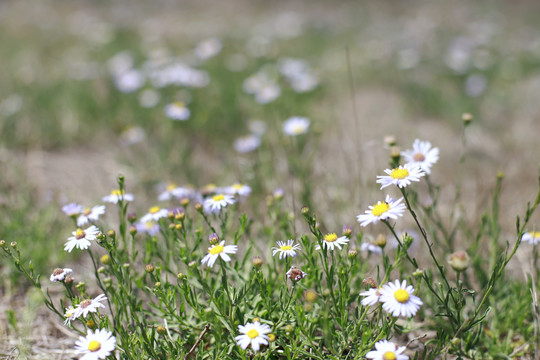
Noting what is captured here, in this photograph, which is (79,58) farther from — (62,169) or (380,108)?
(380,108)

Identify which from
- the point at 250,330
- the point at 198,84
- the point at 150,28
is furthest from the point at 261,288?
the point at 150,28

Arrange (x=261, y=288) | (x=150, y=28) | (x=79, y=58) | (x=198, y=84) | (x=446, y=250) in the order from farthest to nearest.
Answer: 1. (x=150, y=28)
2. (x=79, y=58)
3. (x=198, y=84)
4. (x=446, y=250)
5. (x=261, y=288)

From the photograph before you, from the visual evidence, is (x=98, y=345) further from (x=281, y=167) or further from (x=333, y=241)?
(x=281, y=167)

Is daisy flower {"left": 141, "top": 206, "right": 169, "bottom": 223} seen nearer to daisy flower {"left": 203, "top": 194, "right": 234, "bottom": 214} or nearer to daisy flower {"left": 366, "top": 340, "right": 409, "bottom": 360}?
daisy flower {"left": 203, "top": 194, "right": 234, "bottom": 214}

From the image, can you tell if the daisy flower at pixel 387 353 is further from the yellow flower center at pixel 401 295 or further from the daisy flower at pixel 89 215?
the daisy flower at pixel 89 215

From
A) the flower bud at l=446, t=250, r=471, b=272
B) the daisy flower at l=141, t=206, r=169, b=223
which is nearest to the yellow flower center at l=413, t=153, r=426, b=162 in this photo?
the flower bud at l=446, t=250, r=471, b=272
